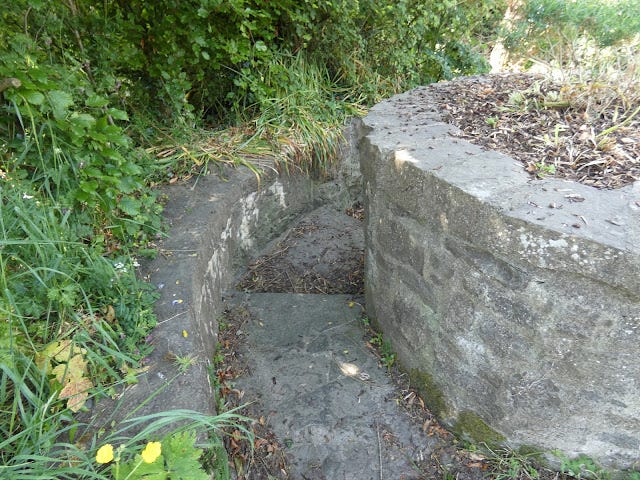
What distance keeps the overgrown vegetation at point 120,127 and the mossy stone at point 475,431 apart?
121 centimetres

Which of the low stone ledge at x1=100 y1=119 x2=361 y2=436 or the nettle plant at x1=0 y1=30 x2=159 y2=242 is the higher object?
the nettle plant at x1=0 y1=30 x2=159 y2=242

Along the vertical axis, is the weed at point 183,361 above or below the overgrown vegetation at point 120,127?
below

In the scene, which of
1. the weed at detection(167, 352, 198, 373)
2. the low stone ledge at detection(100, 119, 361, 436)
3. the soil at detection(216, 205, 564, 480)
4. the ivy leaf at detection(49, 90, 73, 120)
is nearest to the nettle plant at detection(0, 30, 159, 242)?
the ivy leaf at detection(49, 90, 73, 120)

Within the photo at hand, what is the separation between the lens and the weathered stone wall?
4.73 feet

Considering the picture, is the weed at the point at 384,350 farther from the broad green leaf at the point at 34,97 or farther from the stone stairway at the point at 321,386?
the broad green leaf at the point at 34,97

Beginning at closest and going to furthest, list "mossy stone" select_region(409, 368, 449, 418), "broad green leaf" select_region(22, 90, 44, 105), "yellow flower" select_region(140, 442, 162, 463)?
"yellow flower" select_region(140, 442, 162, 463) → "broad green leaf" select_region(22, 90, 44, 105) → "mossy stone" select_region(409, 368, 449, 418)

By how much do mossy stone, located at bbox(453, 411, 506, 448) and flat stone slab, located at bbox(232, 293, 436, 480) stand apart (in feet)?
0.53

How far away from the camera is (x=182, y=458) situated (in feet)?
3.88

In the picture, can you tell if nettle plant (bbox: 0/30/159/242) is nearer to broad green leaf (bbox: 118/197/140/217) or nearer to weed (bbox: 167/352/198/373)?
broad green leaf (bbox: 118/197/140/217)

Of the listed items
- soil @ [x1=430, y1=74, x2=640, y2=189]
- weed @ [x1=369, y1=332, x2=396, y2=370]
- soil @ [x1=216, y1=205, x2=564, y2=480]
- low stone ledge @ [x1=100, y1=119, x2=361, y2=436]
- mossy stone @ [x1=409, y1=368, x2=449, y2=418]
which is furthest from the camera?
weed @ [x1=369, y1=332, x2=396, y2=370]

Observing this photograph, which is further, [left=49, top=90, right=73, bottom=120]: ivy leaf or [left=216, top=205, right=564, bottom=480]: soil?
[left=216, top=205, right=564, bottom=480]: soil

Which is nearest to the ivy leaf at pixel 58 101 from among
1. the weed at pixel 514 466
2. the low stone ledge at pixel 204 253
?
the low stone ledge at pixel 204 253

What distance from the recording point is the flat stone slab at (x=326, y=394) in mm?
1929

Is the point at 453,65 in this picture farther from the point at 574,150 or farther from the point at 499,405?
the point at 499,405
